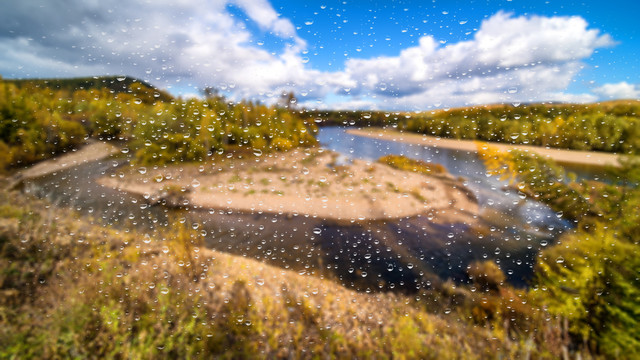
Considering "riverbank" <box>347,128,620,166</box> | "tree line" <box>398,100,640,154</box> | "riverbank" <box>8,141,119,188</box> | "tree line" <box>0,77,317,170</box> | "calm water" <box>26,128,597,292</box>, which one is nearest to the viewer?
"tree line" <box>398,100,640,154</box>

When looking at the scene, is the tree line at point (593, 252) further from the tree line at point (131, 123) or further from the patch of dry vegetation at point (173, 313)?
the tree line at point (131, 123)

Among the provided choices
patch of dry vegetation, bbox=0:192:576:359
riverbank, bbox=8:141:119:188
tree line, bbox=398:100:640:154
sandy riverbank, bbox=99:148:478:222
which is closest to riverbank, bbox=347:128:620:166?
tree line, bbox=398:100:640:154

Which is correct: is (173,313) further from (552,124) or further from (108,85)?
(552,124)

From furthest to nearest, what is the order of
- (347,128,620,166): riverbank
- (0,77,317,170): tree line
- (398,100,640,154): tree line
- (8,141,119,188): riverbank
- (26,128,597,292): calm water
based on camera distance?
(26,128,597,292): calm water, (8,141,119,188): riverbank, (0,77,317,170): tree line, (347,128,620,166): riverbank, (398,100,640,154): tree line

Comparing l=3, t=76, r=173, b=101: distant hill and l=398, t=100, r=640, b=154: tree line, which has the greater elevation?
l=3, t=76, r=173, b=101: distant hill

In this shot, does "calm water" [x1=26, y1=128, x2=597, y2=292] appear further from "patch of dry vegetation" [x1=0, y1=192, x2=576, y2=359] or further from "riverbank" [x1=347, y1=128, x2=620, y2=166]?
"patch of dry vegetation" [x1=0, y1=192, x2=576, y2=359]

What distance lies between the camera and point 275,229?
565 cm

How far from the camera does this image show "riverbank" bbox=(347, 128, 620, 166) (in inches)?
78.8

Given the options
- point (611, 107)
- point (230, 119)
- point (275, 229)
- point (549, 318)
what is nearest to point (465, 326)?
point (549, 318)

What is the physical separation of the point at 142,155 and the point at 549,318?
4550mm

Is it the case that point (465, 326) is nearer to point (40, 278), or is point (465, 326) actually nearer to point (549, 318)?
point (549, 318)

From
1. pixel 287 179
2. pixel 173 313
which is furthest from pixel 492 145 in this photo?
pixel 173 313

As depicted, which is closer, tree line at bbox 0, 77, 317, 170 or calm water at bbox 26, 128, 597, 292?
tree line at bbox 0, 77, 317, 170

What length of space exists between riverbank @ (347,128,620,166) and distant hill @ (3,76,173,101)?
1751mm
